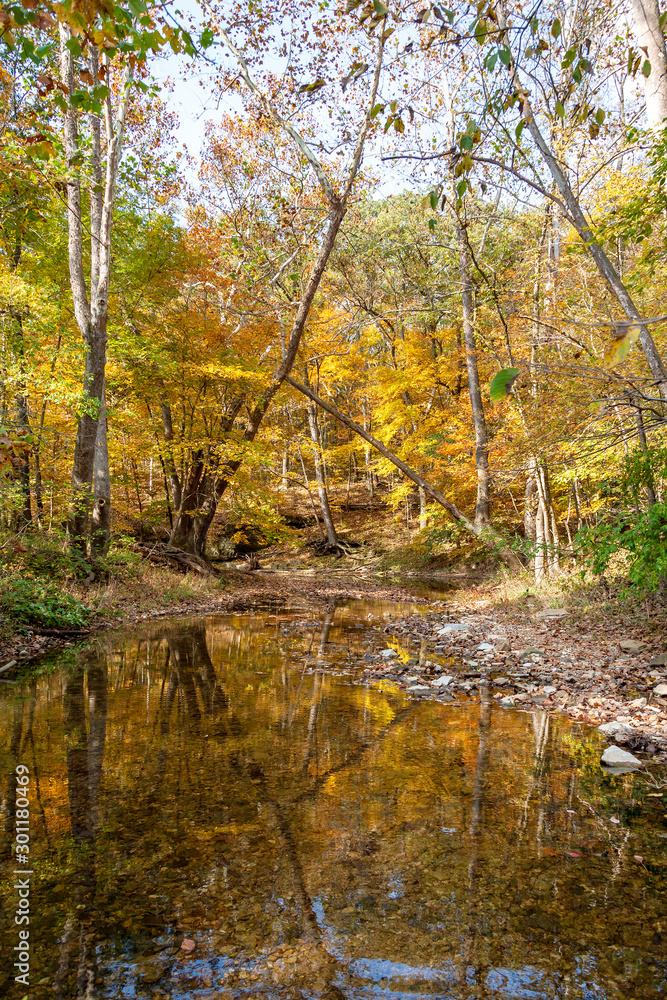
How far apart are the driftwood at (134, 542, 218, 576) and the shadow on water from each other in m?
9.51

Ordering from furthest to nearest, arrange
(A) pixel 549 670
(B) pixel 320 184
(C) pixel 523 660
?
(B) pixel 320 184, (C) pixel 523 660, (A) pixel 549 670

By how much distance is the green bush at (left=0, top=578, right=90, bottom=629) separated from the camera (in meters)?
7.32

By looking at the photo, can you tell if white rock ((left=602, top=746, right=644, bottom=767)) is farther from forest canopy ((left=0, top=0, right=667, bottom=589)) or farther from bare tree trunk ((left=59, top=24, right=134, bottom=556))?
bare tree trunk ((left=59, top=24, right=134, bottom=556))

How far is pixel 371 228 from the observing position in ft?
69.6

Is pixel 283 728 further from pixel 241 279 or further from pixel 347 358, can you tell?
pixel 347 358

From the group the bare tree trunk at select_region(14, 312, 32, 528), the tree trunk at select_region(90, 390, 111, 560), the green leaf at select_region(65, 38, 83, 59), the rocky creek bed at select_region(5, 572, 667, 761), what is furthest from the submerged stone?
the tree trunk at select_region(90, 390, 111, 560)

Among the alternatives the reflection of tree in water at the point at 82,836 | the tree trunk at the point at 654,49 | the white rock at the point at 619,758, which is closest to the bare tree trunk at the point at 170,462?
the reflection of tree in water at the point at 82,836

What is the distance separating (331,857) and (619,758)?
2.35 m

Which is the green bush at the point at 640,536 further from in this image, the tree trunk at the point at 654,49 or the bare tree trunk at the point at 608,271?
the tree trunk at the point at 654,49

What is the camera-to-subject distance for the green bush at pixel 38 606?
24.0 ft

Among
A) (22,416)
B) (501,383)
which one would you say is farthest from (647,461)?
(22,416)

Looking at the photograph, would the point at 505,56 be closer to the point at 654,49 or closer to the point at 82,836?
the point at 82,836

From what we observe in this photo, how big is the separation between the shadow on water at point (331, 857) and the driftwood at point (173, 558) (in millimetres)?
9512

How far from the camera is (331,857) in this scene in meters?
2.62
